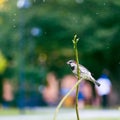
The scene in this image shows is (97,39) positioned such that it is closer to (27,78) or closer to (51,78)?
(27,78)

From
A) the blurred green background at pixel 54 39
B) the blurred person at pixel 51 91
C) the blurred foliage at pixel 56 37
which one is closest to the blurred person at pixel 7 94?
the blurred green background at pixel 54 39

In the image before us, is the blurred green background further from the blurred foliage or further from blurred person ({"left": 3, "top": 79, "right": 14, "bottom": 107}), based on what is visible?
blurred person ({"left": 3, "top": 79, "right": 14, "bottom": 107})

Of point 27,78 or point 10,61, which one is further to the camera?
point 10,61

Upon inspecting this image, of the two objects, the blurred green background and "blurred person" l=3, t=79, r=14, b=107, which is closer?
the blurred green background

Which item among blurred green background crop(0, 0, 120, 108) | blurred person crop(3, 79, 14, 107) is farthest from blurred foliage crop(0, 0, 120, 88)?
blurred person crop(3, 79, 14, 107)

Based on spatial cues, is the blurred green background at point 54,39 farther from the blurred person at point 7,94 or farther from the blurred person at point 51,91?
the blurred person at point 51,91

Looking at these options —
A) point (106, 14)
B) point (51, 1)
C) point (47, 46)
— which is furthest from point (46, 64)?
point (106, 14)

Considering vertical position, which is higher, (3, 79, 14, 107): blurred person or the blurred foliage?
the blurred foliage

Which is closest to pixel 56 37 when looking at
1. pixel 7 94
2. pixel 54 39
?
pixel 54 39
